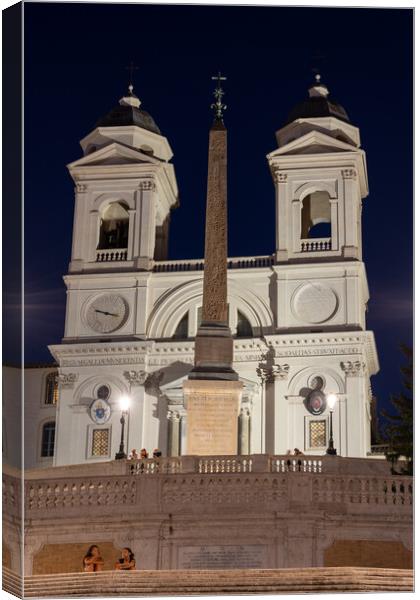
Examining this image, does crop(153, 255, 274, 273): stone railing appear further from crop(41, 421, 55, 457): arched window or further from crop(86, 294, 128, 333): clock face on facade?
crop(41, 421, 55, 457): arched window

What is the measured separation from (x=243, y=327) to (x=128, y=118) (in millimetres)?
7909

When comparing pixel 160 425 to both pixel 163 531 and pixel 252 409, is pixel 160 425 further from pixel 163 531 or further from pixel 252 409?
pixel 163 531

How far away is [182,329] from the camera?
140 feet

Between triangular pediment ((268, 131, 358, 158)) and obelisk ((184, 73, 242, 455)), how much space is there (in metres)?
10.9

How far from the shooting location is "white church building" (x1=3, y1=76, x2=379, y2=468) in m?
40.5

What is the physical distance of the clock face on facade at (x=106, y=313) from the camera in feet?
138

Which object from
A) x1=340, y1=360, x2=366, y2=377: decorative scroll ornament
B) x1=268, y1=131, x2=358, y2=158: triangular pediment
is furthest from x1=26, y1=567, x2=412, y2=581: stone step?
x1=268, y1=131, x2=358, y2=158: triangular pediment

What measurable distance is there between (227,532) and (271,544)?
0.70 metres

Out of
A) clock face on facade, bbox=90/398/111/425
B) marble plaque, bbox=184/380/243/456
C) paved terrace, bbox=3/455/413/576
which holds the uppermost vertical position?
clock face on facade, bbox=90/398/111/425

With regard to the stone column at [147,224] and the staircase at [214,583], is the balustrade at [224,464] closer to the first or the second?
the staircase at [214,583]

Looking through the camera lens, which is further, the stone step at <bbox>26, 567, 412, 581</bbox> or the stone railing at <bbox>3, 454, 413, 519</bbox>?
the stone railing at <bbox>3, 454, 413, 519</bbox>

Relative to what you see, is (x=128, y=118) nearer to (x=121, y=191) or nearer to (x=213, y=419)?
(x=121, y=191)

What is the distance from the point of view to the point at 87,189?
44.2 metres

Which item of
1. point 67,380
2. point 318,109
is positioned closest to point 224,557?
point 67,380
